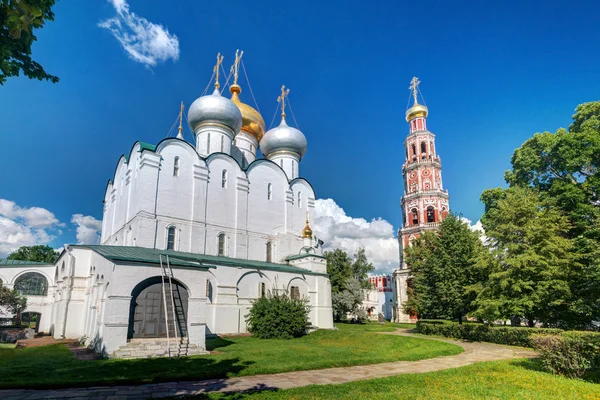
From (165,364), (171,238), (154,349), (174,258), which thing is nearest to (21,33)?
(165,364)

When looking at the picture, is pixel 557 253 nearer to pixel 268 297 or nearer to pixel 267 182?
pixel 268 297

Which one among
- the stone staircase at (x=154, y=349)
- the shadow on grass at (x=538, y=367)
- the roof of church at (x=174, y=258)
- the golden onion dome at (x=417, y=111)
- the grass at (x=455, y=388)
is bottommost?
the shadow on grass at (x=538, y=367)

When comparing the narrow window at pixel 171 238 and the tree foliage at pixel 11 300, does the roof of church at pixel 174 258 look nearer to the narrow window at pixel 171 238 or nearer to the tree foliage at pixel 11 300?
the narrow window at pixel 171 238

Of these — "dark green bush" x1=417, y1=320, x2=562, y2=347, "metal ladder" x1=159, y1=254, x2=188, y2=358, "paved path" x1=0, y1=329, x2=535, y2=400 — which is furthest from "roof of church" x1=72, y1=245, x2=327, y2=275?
"dark green bush" x1=417, y1=320, x2=562, y2=347

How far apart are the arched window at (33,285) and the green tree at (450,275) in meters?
26.7

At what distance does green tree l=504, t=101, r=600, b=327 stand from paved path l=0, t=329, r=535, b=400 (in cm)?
520

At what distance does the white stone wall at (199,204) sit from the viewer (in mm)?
20219

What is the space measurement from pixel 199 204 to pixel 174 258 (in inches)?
284

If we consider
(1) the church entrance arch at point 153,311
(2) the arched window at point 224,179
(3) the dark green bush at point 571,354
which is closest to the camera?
(3) the dark green bush at point 571,354

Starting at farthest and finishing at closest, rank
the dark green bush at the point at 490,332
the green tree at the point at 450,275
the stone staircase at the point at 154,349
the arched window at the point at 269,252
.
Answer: the arched window at the point at 269,252
the green tree at the point at 450,275
the dark green bush at the point at 490,332
the stone staircase at the point at 154,349

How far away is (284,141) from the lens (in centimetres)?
2950

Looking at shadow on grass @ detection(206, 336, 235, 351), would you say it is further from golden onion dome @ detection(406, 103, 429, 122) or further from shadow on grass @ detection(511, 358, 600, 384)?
golden onion dome @ detection(406, 103, 429, 122)

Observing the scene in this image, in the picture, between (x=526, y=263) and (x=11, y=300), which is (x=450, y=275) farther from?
(x=11, y=300)

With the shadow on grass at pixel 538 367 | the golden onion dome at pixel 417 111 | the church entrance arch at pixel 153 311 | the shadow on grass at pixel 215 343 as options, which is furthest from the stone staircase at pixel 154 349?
the golden onion dome at pixel 417 111
